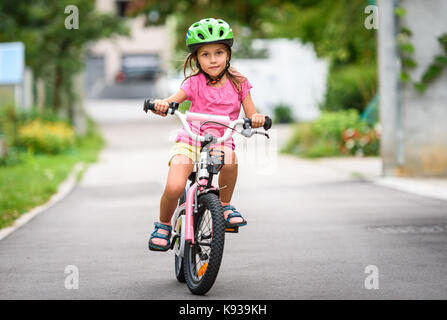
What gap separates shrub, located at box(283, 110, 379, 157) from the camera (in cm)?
1797

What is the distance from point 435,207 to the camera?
10.0m

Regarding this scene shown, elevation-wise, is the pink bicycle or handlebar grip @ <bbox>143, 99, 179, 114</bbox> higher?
handlebar grip @ <bbox>143, 99, 179, 114</bbox>

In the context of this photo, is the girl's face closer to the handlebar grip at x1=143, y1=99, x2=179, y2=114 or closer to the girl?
the girl

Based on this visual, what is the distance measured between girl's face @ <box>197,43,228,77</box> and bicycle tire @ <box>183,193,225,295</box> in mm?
950

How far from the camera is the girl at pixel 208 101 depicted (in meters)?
6.08

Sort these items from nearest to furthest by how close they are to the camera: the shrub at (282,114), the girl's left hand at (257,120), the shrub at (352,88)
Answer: the girl's left hand at (257,120) < the shrub at (352,88) < the shrub at (282,114)

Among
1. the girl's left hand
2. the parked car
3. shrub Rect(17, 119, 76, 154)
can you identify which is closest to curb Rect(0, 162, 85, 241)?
shrub Rect(17, 119, 76, 154)

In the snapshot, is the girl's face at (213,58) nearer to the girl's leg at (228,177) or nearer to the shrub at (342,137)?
the girl's leg at (228,177)

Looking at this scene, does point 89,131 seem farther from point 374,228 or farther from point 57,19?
point 374,228

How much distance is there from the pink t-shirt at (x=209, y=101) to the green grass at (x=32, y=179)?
4.00m

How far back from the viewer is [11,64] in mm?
20406

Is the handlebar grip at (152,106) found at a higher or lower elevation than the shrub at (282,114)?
higher

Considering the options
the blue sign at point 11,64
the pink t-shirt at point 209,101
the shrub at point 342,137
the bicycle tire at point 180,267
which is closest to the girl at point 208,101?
the pink t-shirt at point 209,101

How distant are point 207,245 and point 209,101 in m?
1.07
